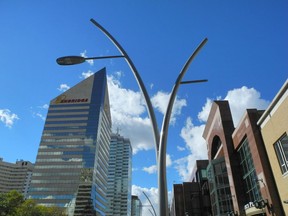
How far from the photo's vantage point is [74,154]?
150 meters

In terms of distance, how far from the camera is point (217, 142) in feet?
147

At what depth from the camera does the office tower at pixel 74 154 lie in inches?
5541

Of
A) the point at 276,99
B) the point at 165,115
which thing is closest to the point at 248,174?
the point at 276,99

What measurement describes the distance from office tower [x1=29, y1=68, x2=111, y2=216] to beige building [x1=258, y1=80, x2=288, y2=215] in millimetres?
124607

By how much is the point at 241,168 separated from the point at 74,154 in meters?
128

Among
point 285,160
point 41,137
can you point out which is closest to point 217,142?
point 285,160

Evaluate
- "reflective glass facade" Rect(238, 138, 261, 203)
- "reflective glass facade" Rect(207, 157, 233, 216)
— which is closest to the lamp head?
"reflective glass facade" Rect(238, 138, 261, 203)

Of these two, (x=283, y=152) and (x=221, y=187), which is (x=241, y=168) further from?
(x=283, y=152)

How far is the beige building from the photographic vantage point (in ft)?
73.5

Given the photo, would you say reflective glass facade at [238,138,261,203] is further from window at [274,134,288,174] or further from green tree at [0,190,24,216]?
green tree at [0,190,24,216]

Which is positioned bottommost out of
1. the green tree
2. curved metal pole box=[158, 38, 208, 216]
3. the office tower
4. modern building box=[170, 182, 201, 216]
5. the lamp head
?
curved metal pole box=[158, 38, 208, 216]

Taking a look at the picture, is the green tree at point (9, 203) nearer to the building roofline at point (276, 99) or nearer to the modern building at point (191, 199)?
the modern building at point (191, 199)

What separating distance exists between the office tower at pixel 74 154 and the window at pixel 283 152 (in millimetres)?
125543

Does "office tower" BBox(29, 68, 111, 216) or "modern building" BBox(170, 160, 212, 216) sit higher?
"office tower" BBox(29, 68, 111, 216)
